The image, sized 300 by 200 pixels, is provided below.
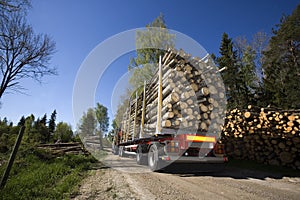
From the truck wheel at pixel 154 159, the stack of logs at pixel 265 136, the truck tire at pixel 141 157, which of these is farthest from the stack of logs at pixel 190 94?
the stack of logs at pixel 265 136

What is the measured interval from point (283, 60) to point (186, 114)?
16.4 meters

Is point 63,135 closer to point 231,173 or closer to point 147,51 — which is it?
point 147,51

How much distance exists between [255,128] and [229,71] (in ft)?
43.2

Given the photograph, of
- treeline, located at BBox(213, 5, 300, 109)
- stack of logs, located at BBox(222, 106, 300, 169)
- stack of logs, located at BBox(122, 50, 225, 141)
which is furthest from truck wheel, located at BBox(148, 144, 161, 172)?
treeline, located at BBox(213, 5, 300, 109)

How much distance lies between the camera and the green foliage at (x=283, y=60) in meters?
14.4

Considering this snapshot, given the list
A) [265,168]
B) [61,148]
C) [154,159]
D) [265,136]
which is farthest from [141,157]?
[61,148]

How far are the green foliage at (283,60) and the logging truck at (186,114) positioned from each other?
11.2 meters

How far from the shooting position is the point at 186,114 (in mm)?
5488

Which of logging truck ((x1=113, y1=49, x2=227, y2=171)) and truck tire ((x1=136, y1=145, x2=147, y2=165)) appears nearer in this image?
logging truck ((x1=113, y1=49, x2=227, y2=171))

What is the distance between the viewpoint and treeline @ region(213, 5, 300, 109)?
14.1m

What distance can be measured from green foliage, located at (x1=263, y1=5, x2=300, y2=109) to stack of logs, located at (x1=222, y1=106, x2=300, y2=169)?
25.9ft

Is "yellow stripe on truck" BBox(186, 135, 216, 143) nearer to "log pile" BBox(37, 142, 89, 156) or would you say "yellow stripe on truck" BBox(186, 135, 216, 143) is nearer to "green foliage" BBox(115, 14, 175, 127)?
"log pile" BBox(37, 142, 89, 156)

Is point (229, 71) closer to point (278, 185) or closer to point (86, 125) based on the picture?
point (278, 185)

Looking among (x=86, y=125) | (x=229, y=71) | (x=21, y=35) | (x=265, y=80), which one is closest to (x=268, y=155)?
(x=265, y=80)
